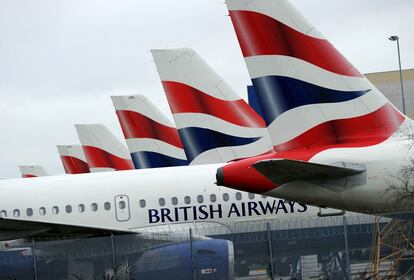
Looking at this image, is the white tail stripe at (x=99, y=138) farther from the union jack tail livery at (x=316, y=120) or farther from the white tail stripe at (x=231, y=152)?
the union jack tail livery at (x=316, y=120)

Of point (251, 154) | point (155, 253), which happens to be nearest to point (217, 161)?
point (251, 154)

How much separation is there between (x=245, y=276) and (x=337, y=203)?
2889 millimetres

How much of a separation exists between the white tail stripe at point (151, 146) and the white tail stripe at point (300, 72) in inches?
711

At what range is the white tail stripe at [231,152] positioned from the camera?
91.5ft

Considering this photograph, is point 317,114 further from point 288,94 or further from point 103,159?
point 103,159

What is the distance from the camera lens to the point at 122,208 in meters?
24.9

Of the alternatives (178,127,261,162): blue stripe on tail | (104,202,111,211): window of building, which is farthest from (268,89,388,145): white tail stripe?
(178,127,261,162): blue stripe on tail

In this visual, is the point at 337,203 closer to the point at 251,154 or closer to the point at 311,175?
the point at 311,175

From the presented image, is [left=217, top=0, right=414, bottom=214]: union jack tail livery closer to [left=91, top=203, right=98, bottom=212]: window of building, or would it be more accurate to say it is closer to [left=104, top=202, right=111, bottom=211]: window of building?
[left=104, top=202, right=111, bottom=211]: window of building

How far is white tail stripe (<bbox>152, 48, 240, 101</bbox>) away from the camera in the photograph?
28594mm

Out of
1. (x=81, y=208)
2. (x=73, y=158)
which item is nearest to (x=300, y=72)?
(x=81, y=208)

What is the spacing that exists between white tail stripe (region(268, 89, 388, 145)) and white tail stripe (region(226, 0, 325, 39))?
124 cm

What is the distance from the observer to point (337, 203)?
16.0 metres

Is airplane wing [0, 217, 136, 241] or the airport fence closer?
the airport fence
